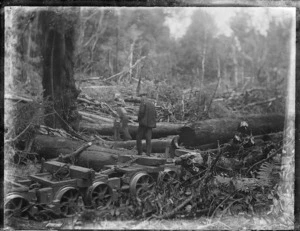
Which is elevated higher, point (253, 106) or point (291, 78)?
point (291, 78)

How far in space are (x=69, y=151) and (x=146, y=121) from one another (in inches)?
49.8

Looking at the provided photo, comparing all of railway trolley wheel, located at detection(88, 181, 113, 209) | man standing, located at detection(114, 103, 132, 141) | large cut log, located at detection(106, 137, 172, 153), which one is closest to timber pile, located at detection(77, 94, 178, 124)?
man standing, located at detection(114, 103, 132, 141)

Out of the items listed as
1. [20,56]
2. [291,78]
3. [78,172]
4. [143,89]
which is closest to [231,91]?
[291,78]

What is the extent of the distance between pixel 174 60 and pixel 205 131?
1248mm

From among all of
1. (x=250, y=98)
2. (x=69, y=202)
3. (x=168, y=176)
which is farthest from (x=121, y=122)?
(x=250, y=98)

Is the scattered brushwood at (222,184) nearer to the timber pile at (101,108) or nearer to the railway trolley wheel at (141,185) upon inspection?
the railway trolley wheel at (141,185)

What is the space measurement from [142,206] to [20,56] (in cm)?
294

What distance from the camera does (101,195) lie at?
20.5 ft

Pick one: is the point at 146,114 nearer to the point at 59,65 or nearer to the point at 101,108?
the point at 101,108

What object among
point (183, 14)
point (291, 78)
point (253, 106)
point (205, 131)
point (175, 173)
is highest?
point (183, 14)

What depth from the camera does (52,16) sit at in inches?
251

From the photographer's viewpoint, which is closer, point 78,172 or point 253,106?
point 78,172

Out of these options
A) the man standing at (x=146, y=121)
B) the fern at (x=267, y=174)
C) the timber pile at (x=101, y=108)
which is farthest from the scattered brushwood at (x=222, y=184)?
the timber pile at (x=101, y=108)

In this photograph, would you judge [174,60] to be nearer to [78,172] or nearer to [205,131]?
[205,131]
